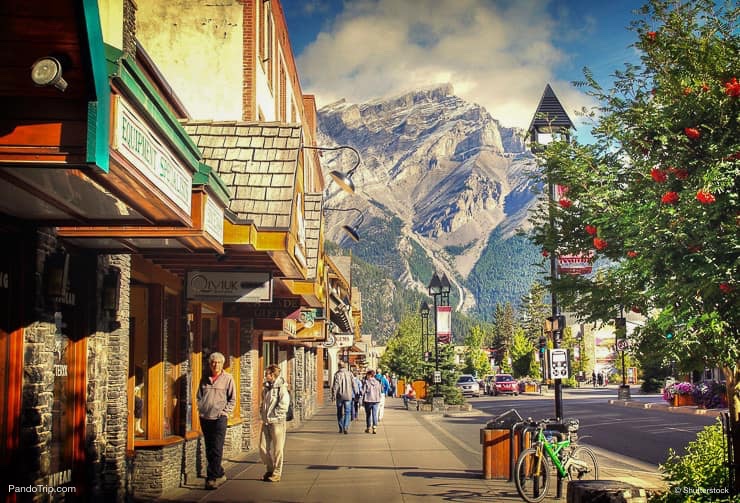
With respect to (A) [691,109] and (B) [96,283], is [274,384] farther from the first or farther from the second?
(A) [691,109]

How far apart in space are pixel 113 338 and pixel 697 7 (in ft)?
26.7

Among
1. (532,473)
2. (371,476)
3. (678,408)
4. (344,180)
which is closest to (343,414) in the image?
(344,180)

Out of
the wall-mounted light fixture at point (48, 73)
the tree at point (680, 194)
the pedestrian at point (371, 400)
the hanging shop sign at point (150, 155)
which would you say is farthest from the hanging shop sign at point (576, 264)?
the pedestrian at point (371, 400)

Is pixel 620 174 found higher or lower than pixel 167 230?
higher

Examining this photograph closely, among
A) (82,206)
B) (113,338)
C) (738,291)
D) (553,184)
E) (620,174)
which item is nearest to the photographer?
(82,206)

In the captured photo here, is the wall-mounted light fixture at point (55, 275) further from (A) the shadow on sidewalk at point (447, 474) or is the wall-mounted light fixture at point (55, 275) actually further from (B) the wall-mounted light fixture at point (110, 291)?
(A) the shadow on sidewalk at point (447, 474)

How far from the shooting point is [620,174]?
12.0 metres

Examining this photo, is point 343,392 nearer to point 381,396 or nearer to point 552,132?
point 381,396

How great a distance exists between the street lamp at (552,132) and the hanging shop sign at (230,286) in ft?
14.2

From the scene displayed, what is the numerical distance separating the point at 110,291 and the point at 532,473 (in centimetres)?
Answer: 592

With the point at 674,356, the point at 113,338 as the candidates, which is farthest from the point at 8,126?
the point at 674,356

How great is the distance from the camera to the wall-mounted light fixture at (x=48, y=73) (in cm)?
→ 468

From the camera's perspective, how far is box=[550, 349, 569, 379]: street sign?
1584cm

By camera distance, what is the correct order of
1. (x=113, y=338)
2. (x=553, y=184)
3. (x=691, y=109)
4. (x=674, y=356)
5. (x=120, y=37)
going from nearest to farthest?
1. (x=120, y=37)
2. (x=691, y=109)
3. (x=674, y=356)
4. (x=113, y=338)
5. (x=553, y=184)
